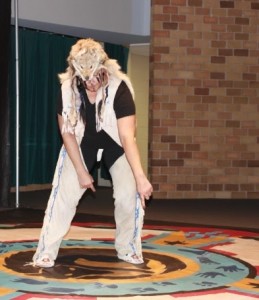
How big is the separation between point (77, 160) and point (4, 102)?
10.5 feet

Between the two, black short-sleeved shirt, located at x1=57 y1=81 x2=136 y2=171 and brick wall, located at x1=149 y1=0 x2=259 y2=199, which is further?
brick wall, located at x1=149 y1=0 x2=259 y2=199

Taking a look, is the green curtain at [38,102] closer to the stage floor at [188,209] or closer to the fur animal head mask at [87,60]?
the stage floor at [188,209]

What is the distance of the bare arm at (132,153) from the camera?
3.54 metres

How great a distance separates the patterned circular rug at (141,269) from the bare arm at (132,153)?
17.3 inches

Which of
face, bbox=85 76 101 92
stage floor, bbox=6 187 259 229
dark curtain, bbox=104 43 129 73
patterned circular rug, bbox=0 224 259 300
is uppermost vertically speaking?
dark curtain, bbox=104 43 129 73

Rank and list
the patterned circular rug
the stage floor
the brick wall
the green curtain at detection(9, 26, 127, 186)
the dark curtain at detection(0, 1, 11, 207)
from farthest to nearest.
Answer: the green curtain at detection(9, 26, 127, 186) → the brick wall → the dark curtain at detection(0, 1, 11, 207) → the stage floor → the patterned circular rug

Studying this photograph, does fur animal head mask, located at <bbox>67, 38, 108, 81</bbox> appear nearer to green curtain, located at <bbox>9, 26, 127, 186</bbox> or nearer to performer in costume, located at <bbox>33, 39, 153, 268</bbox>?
performer in costume, located at <bbox>33, 39, 153, 268</bbox>

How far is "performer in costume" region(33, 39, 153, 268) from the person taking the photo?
3.59 m

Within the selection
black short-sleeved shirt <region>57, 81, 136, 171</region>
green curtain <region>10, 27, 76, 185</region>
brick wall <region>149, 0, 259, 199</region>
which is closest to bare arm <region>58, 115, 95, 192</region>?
black short-sleeved shirt <region>57, 81, 136, 171</region>

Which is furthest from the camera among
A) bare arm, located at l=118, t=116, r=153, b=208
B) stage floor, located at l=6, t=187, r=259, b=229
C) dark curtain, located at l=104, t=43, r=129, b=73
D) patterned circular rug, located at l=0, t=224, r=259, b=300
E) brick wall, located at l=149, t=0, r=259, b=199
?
dark curtain, located at l=104, t=43, r=129, b=73

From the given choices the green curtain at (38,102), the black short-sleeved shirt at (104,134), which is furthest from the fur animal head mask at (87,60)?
the green curtain at (38,102)

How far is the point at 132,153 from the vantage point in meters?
3.57

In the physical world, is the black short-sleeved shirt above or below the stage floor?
above

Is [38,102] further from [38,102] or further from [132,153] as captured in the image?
[132,153]
